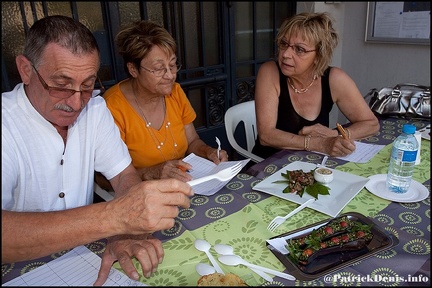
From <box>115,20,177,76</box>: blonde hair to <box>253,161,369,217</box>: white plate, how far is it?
0.82 metres

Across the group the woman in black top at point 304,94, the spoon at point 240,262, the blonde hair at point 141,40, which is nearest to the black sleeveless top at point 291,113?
the woman in black top at point 304,94

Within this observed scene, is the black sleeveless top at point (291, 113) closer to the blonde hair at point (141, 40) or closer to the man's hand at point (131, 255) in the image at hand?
the blonde hair at point (141, 40)

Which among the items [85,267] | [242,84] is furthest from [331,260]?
[242,84]

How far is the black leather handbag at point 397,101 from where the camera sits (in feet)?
5.85

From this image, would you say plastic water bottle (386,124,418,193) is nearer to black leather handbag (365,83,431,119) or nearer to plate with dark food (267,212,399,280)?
plate with dark food (267,212,399,280)

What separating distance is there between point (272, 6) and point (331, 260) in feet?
8.93

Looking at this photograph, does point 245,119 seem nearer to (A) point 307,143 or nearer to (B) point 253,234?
(A) point 307,143

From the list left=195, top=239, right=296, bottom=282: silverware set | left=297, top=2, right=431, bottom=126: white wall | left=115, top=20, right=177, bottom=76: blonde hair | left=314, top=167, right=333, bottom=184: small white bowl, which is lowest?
left=195, top=239, right=296, bottom=282: silverware set

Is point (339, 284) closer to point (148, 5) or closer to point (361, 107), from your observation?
point (361, 107)

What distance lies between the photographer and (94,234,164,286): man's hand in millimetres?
744

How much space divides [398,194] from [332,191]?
201 mm

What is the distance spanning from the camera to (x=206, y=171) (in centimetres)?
133

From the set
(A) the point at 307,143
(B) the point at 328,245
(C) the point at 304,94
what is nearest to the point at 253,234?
(B) the point at 328,245

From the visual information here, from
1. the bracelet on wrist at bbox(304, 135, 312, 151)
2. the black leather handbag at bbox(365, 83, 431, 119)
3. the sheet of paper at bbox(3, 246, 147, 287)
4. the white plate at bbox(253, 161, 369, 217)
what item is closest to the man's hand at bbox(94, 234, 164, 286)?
the sheet of paper at bbox(3, 246, 147, 287)
